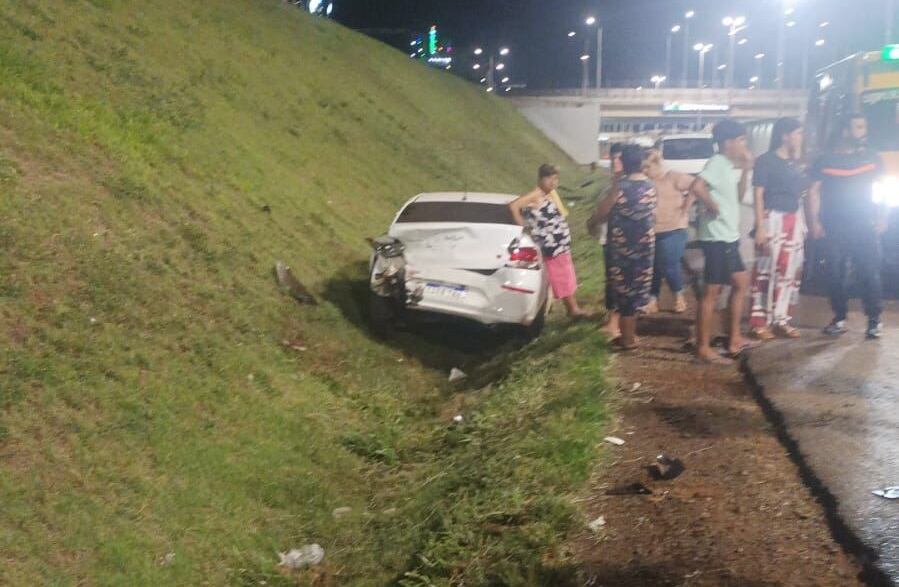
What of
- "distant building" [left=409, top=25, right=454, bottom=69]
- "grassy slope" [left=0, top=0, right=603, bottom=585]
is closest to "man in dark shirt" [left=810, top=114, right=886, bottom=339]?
"grassy slope" [left=0, top=0, right=603, bottom=585]

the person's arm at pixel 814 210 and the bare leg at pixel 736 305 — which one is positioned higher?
the person's arm at pixel 814 210

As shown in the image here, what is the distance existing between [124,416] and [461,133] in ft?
72.5

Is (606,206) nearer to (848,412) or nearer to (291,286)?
(848,412)

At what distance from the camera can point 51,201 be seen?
7020mm

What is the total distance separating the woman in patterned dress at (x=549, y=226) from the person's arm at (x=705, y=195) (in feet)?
6.62

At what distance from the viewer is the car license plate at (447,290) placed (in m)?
8.68

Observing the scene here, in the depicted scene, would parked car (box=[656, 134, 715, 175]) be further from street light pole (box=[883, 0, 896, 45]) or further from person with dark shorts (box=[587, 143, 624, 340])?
person with dark shorts (box=[587, 143, 624, 340])

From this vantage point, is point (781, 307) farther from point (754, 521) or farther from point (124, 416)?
point (124, 416)

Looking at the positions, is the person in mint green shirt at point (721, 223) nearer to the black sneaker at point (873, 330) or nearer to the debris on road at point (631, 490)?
the black sneaker at point (873, 330)

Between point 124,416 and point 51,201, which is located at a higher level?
point 51,201

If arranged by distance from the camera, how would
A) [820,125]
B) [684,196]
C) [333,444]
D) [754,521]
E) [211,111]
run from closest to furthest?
1. [754,521]
2. [333,444]
3. [684,196]
4. [211,111]
5. [820,125]

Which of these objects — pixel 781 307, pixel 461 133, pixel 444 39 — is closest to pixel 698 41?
pixel 444 39

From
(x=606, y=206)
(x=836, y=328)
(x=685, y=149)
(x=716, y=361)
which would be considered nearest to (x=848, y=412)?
(x=716, y=361)

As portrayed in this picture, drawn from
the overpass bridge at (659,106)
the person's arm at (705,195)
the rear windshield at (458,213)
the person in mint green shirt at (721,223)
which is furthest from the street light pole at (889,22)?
the overpass bridge at (659,106)
